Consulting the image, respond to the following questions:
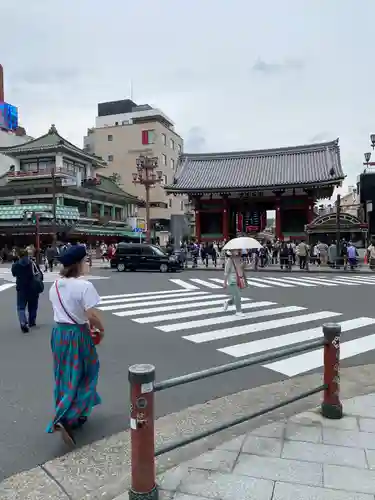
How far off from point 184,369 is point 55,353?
7.81 ft

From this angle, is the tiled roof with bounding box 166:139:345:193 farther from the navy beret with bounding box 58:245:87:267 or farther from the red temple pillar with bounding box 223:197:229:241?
the navy beret with bounding box 58:245:87:267

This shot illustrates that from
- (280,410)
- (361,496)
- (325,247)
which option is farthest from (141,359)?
(325,247)

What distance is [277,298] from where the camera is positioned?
40.1 feet

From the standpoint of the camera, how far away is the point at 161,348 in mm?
6625

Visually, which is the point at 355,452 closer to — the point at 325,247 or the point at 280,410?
the point at 280,410

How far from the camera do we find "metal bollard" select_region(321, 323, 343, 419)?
360 cm

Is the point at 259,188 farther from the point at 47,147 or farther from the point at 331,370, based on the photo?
the point at 331,370

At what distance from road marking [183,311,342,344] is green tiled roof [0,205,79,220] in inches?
1303

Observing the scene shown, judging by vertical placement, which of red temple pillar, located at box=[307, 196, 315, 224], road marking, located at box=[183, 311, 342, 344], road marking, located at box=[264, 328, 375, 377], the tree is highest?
the tree

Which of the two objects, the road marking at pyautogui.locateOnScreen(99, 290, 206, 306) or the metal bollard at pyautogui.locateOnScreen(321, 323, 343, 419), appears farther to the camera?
the road marking at pyautogui.locateOnScreen(99, 290, 206, 306)

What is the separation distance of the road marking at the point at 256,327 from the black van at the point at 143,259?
14300mm

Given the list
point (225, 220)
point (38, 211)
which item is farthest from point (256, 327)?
point (38, 211)

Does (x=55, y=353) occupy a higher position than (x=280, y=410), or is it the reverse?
(x=55, y=353)

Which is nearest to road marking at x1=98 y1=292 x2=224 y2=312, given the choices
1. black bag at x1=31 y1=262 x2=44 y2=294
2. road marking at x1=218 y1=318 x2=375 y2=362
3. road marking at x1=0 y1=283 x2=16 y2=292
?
black bag at x1=31 y1=262 x2=44 y2=294
